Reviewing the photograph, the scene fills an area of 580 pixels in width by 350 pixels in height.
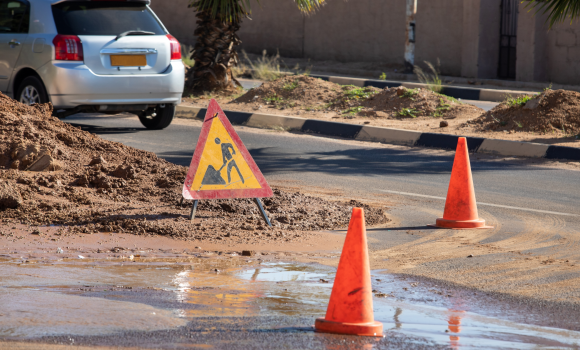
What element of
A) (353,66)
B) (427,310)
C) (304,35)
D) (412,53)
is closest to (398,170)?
(427,310)

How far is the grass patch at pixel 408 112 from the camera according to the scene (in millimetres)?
12857

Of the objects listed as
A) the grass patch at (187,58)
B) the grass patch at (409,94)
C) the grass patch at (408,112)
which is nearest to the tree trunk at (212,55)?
the grass patch at (187,58)

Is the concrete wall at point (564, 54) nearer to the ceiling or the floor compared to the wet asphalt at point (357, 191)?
nearer to the ceiling

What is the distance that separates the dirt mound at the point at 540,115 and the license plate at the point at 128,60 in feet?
16.4

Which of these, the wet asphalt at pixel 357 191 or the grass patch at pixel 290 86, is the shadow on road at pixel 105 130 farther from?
the grass patch at pixel 290 86

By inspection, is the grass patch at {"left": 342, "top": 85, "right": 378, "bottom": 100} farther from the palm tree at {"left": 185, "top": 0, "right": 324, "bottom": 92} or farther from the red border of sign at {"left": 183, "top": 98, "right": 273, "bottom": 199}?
the red border of sign at {"left": 183, "top": 98, "right": 273, "bottom": 199}

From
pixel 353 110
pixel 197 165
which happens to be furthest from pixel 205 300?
pixel 353 110

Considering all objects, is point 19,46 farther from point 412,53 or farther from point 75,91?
point 412,53

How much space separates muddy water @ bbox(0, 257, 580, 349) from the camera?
370 centimetres

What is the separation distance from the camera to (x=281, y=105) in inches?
553

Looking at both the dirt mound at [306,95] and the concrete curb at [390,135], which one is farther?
the dirt mound at [306,95]

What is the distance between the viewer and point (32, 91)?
10.2 metres

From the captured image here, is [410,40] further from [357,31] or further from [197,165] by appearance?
[197,165]

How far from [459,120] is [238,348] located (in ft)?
31.3
